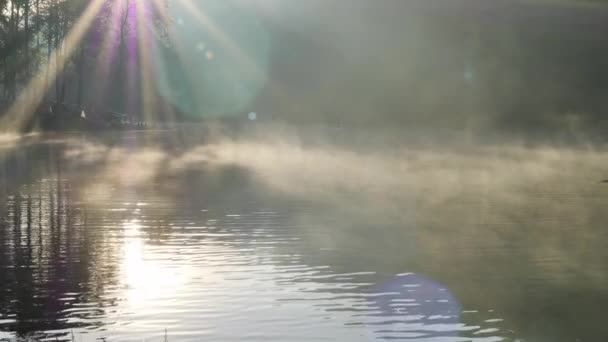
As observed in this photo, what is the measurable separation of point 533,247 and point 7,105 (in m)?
90.7

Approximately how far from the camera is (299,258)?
80.3ft

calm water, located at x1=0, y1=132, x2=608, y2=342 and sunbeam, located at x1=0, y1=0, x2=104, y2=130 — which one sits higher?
sunbeam, located at x1=0, y1=0, x2=104, y2=130

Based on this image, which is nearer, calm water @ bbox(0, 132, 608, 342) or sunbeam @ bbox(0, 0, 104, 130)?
calm water @ bbox(0, 132, 608, 342)

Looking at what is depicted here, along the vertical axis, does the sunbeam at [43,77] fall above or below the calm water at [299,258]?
above

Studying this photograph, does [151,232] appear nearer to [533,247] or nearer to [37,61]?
[533,247]

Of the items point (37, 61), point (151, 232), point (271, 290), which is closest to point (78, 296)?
point (271, 290)

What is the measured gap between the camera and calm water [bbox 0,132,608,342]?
16.8 metres

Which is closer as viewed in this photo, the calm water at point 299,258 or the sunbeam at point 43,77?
the calm water at point 299,258

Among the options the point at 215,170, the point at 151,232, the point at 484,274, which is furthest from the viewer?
the point at 215,170

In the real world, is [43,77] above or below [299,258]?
above

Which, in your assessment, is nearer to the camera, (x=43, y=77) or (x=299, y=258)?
(x=299, y=258)

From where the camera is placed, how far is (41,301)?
18.5 meters

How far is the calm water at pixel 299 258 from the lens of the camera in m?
16.8

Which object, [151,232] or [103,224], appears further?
[103,224]
